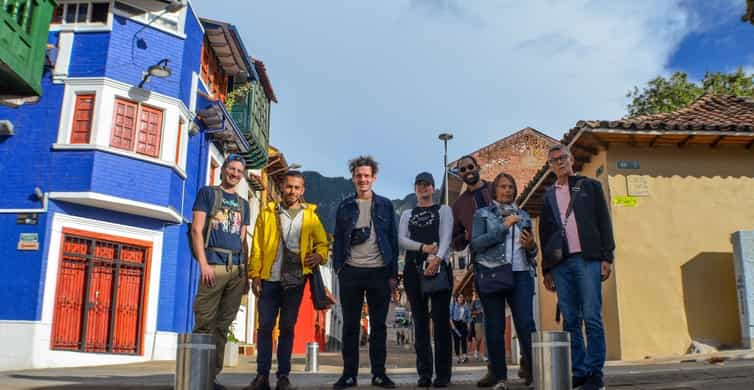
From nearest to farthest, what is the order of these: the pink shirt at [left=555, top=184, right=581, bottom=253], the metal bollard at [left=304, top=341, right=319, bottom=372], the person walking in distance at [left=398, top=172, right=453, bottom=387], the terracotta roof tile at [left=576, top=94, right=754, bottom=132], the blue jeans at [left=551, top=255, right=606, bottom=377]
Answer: the blue jeans at [left=551, top=255, right=606, bottom=377] < the pink shirt at [left=555, top=184, right=581, bottom=253] < the person walking in distance at [left=398, top=172, right=453, bottom=387] < the metal bollard at [left=304, top=341, right=319, bottom=372] < the terracotta roof tile at [left=576, top=94, right=754, bottom=132]

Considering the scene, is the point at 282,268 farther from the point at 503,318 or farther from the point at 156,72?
the point at 156,72

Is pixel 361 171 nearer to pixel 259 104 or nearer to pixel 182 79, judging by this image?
pixel 182 79

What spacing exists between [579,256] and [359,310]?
6.53 ft

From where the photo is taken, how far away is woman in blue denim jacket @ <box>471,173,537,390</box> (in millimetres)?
5578

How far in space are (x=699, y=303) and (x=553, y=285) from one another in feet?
22.3

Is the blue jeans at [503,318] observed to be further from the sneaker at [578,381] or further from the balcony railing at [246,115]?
the balcony railing at [246,115]

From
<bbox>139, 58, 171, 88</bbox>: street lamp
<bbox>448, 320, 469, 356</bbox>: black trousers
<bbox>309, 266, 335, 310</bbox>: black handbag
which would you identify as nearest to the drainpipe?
<bbox>139, 58, 171, 88</bbox>: street lamp

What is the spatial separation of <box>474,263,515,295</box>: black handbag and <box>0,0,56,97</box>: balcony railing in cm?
486

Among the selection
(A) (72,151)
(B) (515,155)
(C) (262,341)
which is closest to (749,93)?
(B) (515,155)

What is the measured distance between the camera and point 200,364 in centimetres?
443

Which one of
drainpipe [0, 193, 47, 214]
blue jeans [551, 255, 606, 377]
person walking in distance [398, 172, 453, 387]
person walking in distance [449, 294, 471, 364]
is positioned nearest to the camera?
blue jeans [551, 255, 606, 377]

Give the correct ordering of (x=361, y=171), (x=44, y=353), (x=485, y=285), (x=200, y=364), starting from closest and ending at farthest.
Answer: (x=200, y=364) → (x=485, y=285) → (x=361, y=171) → (x=44, y=353)

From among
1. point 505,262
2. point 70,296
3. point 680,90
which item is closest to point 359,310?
point 505,262

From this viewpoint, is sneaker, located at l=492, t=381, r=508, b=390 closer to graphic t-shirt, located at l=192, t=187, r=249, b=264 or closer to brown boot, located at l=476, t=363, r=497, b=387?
brown boot, located at l=476, t=363, r=497, b=387
